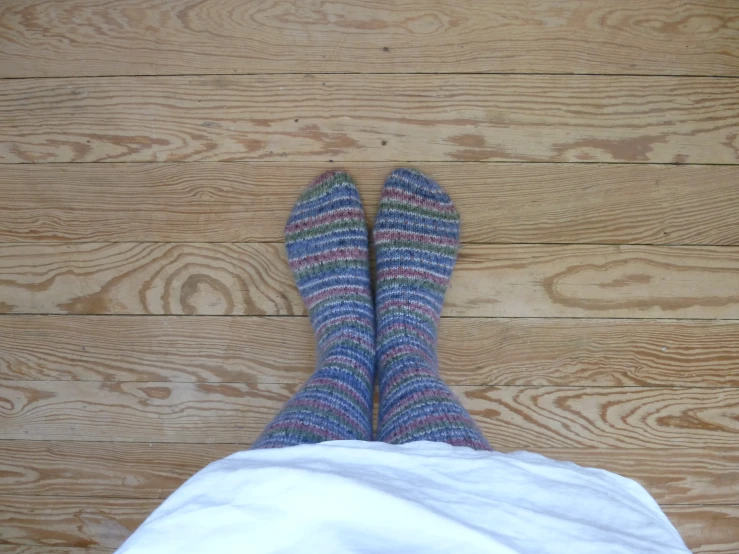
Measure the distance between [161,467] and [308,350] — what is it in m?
0.30

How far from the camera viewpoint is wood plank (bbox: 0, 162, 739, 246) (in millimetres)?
771

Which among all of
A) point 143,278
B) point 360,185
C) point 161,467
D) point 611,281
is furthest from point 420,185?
point 161,467

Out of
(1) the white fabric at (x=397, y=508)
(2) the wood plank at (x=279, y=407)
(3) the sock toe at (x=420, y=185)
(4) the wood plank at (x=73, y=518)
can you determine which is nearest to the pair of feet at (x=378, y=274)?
(3) the sock toe at (x=420, y=185)

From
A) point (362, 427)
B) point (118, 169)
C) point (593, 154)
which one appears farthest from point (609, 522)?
point (118, 169)

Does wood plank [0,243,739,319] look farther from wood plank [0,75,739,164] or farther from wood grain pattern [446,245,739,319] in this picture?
wood plank [0,75,739,164]

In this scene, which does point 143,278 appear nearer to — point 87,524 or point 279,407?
point 279,407

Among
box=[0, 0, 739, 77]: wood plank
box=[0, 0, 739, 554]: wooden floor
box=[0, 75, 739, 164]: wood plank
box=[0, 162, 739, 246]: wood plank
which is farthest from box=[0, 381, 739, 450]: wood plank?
box=[0, 0, 739, 77]: wood plank

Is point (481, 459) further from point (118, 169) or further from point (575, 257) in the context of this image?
point (118, 169)

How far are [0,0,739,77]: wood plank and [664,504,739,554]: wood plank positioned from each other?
2.21 ft

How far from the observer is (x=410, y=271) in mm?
805

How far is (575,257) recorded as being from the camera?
780 millimetres

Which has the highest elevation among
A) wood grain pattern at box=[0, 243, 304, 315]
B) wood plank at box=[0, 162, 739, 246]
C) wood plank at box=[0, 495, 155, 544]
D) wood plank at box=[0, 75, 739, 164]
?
wood plank at box=[0, 75, 739, 164]

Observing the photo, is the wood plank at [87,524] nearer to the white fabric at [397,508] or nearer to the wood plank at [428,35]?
the white fabric at [397,508]

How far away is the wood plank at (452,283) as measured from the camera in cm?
78
